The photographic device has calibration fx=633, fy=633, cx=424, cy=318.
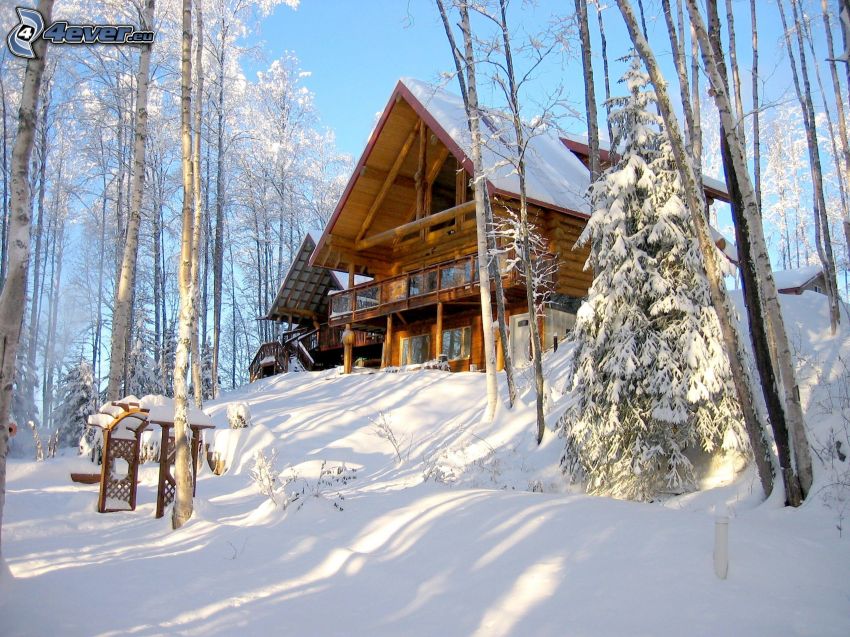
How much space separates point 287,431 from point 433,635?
36.0 ft

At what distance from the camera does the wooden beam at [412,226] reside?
758 inches

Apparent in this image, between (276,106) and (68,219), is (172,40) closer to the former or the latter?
(276,106)

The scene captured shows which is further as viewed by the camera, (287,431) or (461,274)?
(461,274)

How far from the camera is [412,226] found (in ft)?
67.8

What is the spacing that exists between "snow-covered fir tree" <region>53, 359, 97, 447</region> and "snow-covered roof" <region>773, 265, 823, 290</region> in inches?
913

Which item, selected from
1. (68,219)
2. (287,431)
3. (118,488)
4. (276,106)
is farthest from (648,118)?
(68,219)

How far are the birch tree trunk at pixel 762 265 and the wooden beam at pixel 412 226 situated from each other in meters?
11.4

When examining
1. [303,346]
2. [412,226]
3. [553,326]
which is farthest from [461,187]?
[303,346]

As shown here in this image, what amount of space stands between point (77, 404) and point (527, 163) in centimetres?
1605

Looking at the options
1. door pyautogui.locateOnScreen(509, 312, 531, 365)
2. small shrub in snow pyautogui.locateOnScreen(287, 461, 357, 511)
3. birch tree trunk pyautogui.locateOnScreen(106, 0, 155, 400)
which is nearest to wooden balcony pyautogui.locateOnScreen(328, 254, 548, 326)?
door pyautogui.locateOnScreen(509, 312, 531, 365)

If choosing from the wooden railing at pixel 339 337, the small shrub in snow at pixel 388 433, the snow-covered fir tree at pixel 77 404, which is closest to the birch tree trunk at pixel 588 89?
the small shrub in snow at pixel 388 433

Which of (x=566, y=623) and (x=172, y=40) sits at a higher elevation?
(x=172, y=40)

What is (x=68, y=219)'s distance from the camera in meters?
Answer: 35.0

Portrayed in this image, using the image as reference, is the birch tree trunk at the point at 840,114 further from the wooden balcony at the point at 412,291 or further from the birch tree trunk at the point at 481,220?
the wooden balcony at the point at 412,291
